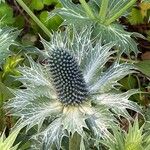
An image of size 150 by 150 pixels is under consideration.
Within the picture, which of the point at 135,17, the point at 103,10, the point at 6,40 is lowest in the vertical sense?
the point at 135,17

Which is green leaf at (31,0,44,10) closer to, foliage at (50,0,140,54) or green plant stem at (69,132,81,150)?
foliage at (50,0,140,54)

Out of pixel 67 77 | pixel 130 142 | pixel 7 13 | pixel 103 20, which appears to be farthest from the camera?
pixel 7 13

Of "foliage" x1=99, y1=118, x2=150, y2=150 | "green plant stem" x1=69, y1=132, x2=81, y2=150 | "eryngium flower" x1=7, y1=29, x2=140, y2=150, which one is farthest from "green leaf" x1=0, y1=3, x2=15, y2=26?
"foliage" x1=99, y1=118, x2=150, y2=150

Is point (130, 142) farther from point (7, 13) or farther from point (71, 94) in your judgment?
point (7, 13)

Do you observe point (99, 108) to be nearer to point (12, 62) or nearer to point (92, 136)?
point (92, 136)

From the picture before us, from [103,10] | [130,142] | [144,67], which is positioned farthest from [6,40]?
[130,142]

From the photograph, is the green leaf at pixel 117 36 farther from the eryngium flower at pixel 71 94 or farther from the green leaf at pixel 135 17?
the green leaf at pixel 135 17

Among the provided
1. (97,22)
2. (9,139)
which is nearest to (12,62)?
(97,22)

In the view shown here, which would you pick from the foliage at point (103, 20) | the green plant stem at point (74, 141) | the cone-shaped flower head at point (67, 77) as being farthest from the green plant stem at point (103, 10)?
the green plant stem at point (74, 141)
